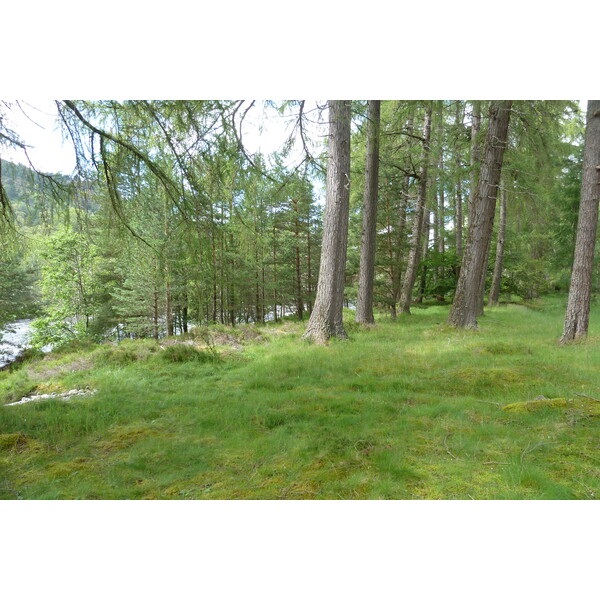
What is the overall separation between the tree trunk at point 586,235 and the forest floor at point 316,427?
41 cm

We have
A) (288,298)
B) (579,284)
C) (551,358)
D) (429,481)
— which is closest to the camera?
(429,481)

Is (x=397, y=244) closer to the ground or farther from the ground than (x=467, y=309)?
farther from the ground

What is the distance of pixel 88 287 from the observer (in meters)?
11.3

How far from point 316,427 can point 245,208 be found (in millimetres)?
2235

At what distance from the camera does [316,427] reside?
266cm

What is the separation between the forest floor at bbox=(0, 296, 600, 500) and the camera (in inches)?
74.9

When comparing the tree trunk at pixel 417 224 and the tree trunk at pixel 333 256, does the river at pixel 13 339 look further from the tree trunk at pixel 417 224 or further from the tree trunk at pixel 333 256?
the tree trunk at pixel 417 224

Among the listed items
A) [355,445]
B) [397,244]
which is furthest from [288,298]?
[355,445]

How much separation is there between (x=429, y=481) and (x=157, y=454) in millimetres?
1707

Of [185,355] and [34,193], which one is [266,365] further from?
[34,193]

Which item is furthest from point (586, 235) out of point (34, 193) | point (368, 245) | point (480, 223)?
point (34, 193)

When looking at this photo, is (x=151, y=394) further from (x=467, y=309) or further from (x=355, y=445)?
(x=467, y=309)

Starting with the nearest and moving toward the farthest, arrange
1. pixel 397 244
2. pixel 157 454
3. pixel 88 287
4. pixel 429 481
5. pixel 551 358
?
1. pixel 429 481
2. pixel 157 454
3. pixel 551 358
4. pixel 397 244
5. pixel 88 287

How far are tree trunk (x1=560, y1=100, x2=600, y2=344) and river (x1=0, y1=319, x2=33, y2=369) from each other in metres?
11.8
